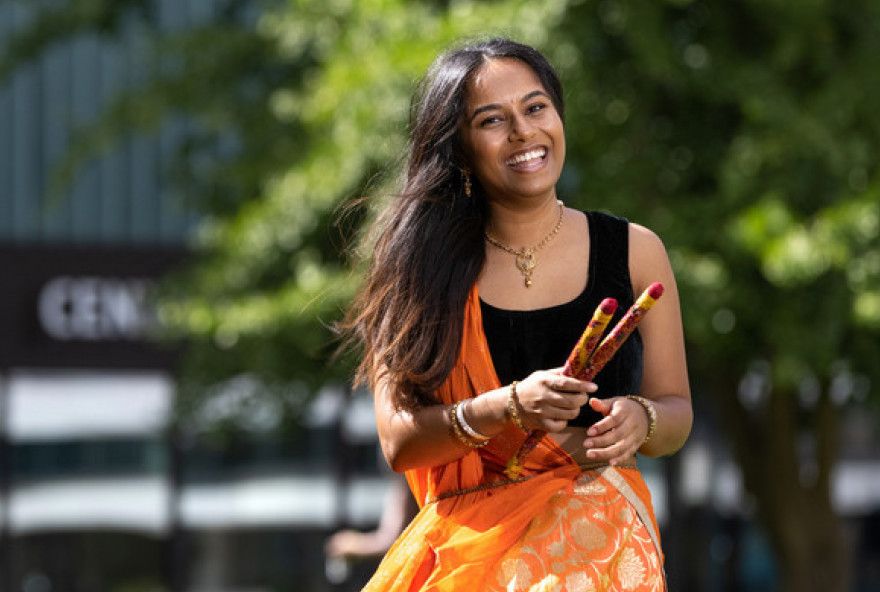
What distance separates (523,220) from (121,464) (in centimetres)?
1119

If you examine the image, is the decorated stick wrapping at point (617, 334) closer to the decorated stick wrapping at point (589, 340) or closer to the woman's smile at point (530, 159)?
the decorated stick wrapping at point (589, 340)

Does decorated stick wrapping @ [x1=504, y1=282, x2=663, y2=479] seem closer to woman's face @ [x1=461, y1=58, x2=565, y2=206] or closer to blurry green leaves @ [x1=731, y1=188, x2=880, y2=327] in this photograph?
woman's face @ [x1=461, y1=58, x2=565, y2=206]

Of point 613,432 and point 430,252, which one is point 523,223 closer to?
point 430,252

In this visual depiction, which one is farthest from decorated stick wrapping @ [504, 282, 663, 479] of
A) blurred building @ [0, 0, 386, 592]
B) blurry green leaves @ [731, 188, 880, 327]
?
blurred building @ [0, 0, 386, 592]

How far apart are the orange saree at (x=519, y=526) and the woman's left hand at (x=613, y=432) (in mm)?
140

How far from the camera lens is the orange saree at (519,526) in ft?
9.87

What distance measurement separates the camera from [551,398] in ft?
9.20

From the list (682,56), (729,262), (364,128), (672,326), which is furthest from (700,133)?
(672,326)

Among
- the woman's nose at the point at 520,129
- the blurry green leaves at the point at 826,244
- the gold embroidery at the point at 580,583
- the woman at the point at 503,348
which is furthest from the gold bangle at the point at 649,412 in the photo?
the blurry green leaves at the point at 826,244

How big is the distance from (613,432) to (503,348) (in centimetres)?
27

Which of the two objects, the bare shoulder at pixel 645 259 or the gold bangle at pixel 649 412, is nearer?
the gold bangle at pixel 649 412

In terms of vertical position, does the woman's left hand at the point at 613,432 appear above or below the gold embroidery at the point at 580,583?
above

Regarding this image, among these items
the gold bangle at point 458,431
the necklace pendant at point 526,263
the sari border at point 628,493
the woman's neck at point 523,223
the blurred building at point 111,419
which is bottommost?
the blurred building at point 111,419

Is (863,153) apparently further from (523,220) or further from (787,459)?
(523,220)
